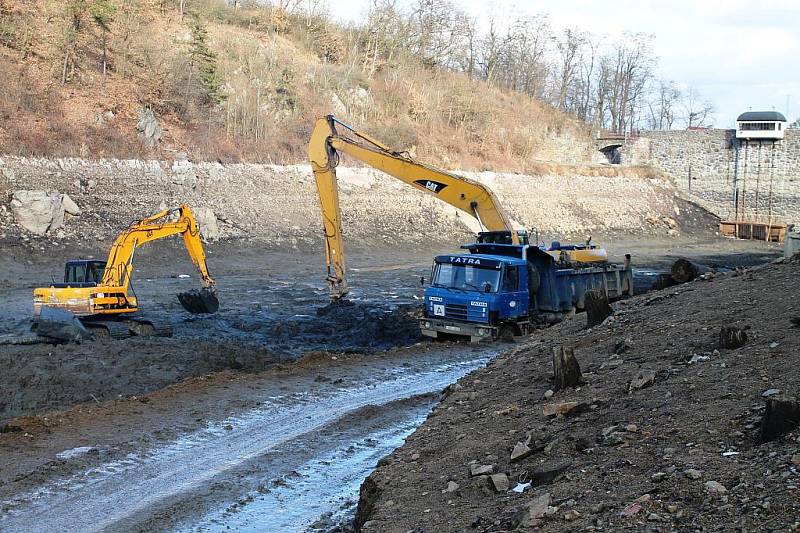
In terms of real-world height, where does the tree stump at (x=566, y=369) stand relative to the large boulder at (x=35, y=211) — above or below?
below

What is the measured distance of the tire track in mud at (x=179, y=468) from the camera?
945 centimetres

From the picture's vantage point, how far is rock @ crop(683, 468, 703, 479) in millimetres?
6760

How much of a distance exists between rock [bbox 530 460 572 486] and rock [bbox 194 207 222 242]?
30.7 metres

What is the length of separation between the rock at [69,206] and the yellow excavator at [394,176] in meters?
13.9

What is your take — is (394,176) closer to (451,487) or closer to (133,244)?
(133,244)

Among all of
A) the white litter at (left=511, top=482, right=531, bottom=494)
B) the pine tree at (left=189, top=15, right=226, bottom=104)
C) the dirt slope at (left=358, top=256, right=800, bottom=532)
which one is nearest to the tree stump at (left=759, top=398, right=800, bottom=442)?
the dirt slope at (left=358, top=256, right=800, bottom=532)

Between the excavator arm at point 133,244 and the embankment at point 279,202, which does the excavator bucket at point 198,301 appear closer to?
the excavator arm at point 133,244

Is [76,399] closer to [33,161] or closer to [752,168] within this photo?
[33,161]

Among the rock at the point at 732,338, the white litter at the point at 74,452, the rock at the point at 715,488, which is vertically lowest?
the white litter at the point at 74,452

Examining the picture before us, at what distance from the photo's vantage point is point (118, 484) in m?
10.5

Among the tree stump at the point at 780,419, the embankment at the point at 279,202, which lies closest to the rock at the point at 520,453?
the tree stump at the point at 780,419

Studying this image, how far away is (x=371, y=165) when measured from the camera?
25.1 metres

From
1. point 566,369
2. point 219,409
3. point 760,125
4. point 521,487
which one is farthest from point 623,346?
point 760,125

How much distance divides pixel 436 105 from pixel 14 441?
57.5 metres
